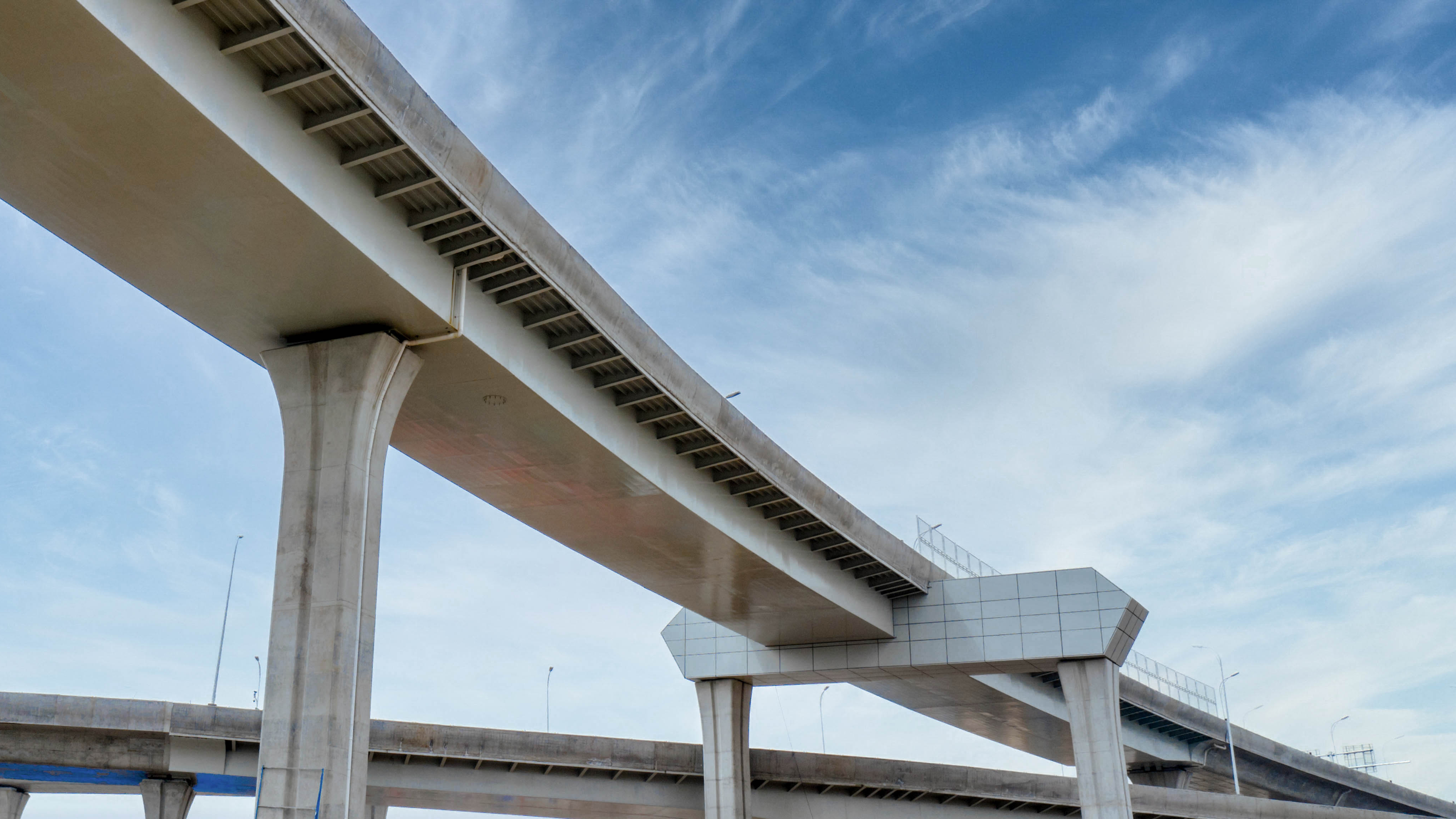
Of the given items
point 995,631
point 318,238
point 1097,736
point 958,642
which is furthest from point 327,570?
point 1097,736

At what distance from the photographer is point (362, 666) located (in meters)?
17.1

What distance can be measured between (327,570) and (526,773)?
25.3m

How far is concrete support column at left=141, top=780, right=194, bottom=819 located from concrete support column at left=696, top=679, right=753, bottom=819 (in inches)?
624

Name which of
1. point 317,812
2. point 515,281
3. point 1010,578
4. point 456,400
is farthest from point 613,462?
point 1010,578

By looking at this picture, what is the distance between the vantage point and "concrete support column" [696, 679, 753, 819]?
132 feet

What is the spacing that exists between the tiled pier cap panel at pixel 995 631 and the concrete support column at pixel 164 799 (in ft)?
61.4

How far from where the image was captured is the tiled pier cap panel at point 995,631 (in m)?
35.4

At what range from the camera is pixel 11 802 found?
40.0 meters

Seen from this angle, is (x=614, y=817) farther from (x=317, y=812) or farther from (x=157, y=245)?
(x=157, y=245)

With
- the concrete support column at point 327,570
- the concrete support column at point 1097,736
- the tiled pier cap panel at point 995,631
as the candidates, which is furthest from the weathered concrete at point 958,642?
the concrete support column at point 327,570

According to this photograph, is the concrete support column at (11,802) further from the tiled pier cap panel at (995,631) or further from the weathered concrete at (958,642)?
the tiled pier cap panel at (995,631)

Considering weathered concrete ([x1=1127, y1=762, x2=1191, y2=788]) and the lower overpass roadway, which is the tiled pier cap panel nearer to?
the lower overpass roadway

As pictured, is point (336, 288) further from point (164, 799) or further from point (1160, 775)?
point (1160, 775)

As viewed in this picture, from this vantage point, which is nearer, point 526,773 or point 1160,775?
point 526,773
